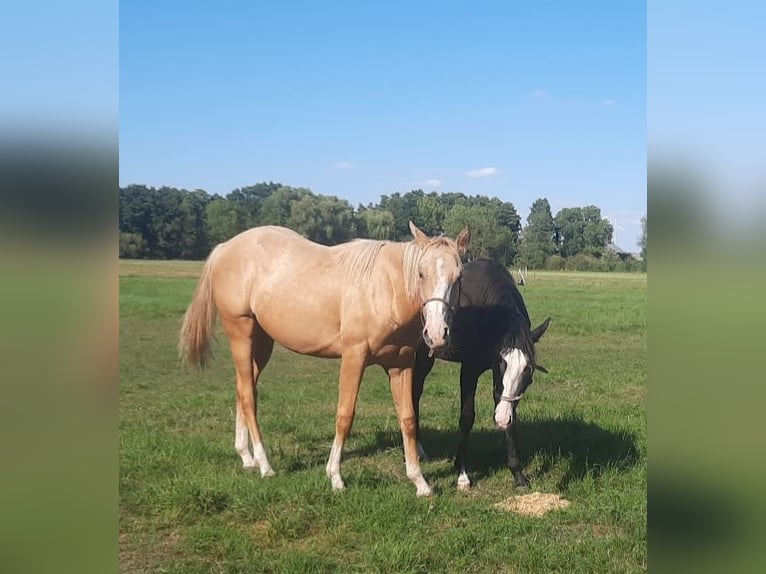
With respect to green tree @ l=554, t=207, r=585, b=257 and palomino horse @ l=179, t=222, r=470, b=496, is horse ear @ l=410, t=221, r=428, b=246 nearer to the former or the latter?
palomino horse @ l=179, t=222, r=470, b=496

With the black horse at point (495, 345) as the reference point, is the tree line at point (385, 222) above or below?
above

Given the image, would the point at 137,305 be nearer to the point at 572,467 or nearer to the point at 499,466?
the point at 499,466

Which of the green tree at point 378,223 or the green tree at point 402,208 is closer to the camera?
the green tree at point 402,208

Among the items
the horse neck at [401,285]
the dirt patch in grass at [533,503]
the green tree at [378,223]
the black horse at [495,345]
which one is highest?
the green tree at [378,223]

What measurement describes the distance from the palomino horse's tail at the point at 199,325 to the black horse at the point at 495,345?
2.09 meters

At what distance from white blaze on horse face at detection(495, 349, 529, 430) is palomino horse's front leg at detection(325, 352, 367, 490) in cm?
121

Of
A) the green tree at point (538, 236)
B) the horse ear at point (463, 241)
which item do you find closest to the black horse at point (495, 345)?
the green tree at point (538, 236)

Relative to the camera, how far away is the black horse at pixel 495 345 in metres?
4.79

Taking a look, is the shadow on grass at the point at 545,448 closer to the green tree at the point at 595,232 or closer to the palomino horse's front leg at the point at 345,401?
the palomino horse's front leg at the point at 345,401

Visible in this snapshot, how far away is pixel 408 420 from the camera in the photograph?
494 cm

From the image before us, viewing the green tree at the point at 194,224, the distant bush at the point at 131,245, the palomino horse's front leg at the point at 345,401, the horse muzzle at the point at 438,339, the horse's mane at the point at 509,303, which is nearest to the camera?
the horse muzzle at the point at 438,339

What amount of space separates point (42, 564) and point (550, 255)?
15.2ft

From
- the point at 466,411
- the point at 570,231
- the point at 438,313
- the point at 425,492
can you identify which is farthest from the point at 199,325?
the point at 570,231

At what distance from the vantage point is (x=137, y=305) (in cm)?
486
